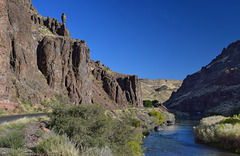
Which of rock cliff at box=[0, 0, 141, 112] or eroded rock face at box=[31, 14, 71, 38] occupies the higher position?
eroded rock face at box=[31, 14, 71, 38]

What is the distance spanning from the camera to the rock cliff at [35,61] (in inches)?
1398

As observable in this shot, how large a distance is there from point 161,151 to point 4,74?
31517 millimetres

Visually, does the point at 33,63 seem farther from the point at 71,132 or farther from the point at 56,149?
the point at 56,149

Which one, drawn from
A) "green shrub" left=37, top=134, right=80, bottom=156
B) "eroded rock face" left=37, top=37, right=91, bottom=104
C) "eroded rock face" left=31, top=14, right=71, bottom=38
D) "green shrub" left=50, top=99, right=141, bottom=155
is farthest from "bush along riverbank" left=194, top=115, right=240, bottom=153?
"eroded rock face" left=31, top=14, right=71, bottom=38

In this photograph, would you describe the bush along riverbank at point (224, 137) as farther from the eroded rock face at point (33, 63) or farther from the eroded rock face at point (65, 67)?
the eroded rock face at point (65, 67)

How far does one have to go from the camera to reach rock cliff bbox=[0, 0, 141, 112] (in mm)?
35500

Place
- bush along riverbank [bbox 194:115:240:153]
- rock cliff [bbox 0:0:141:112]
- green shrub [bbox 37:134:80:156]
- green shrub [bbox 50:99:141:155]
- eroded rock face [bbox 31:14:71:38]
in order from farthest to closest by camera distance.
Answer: eroded rock face [bbox 31:14:71:38], rock cliff [bbox 0:0:141:112], bush along riverbank [bbox 194:115:240:153], green shrub [bbox 50:99:141:155], green shrub [bbox 37:134:80:156]

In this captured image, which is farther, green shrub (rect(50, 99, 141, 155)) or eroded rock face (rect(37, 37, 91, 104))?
eroded rock face (rect(37, 37, 91, 104))

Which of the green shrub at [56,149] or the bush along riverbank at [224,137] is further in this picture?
the bush along riverbank at [224,137]

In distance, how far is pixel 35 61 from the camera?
5269cm

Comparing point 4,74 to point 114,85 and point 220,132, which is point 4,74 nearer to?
point 220,132

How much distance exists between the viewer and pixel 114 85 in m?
109

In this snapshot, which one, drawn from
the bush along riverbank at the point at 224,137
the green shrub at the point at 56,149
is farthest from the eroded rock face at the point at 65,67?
the green shrub at the point at 56,149

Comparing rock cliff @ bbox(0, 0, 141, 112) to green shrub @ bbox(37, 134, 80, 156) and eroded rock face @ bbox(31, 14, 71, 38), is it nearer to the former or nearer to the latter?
eroded rock face @ bbox(31, 14, 71, 38)
